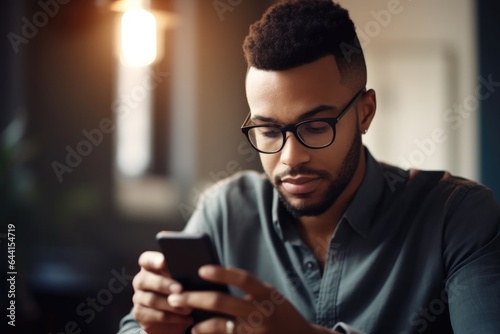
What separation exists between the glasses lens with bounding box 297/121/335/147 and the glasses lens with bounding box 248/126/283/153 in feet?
0.18

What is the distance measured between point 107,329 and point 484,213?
7.18 ft

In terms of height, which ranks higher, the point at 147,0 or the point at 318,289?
the point at 147,0

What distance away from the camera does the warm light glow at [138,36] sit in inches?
92.0

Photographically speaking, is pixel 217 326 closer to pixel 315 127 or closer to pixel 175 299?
pixel 175 299

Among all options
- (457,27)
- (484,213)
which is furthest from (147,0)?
(457,27)

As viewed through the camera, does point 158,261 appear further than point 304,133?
No

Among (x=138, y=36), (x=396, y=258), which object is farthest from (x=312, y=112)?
(x=138, y=36)

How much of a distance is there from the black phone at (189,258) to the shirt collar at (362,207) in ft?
1.40

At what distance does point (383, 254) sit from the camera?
136cm

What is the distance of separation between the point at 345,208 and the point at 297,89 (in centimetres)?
35

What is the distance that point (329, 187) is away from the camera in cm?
136

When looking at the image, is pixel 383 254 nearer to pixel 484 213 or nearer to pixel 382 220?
pixel 382 220

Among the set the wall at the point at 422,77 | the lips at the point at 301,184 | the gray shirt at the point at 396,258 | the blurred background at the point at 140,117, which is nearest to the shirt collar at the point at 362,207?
the gray shirt at the point at 396,258

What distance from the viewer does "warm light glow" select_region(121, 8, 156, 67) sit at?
7.66 ft
